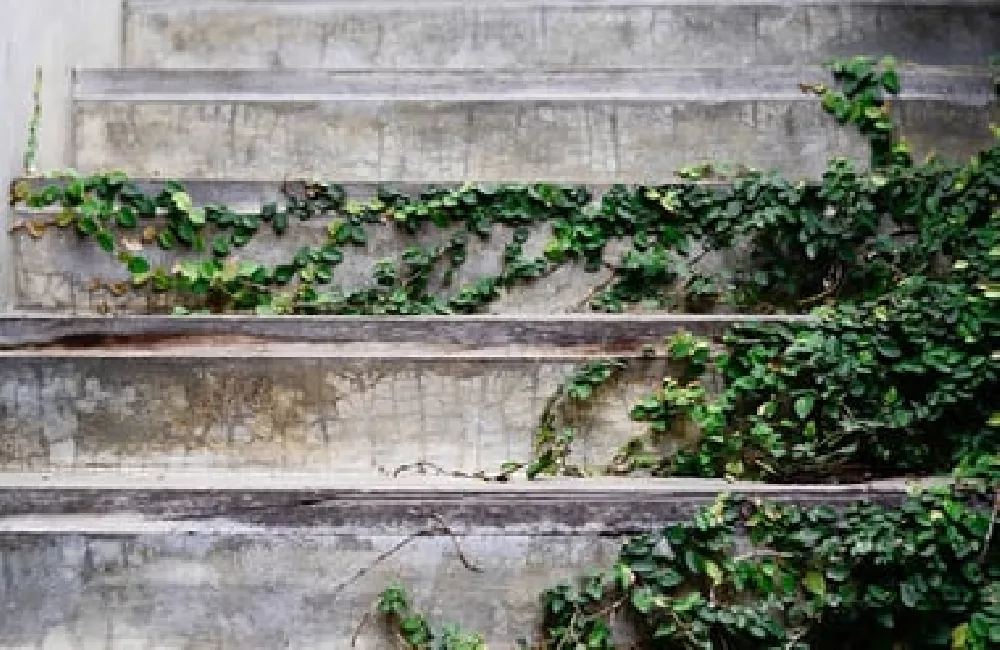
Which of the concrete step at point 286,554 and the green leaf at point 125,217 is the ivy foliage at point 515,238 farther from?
the concrete step at point 286,554

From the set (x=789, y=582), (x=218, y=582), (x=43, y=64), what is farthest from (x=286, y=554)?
(x=43, y=64)

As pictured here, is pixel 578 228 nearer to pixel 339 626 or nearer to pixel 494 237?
pixel 494 237

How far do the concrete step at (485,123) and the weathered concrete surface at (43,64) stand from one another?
103 millimetres

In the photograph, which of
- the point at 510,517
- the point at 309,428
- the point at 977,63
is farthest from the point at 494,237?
the point at 977,63

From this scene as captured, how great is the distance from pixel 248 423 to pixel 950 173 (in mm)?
2031

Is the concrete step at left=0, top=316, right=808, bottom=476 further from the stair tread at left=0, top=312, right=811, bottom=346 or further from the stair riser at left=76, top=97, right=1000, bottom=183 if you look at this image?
the stair riser at left=76, top=97, right=1000, bottom=183

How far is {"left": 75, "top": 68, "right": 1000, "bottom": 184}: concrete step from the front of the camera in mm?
3607

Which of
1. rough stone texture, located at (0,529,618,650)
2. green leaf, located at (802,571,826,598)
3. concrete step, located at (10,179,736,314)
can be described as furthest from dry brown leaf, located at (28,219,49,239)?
green leaf, located at (802,571,826,598)

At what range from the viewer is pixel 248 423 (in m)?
2.82

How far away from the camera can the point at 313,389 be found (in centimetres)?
282

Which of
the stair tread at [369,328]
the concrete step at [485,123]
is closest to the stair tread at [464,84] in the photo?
the concrete step at [485,123]

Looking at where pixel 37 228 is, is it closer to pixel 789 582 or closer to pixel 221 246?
pixel 221 246

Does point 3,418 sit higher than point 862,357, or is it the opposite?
point 862,357

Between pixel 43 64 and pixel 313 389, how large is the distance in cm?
151
